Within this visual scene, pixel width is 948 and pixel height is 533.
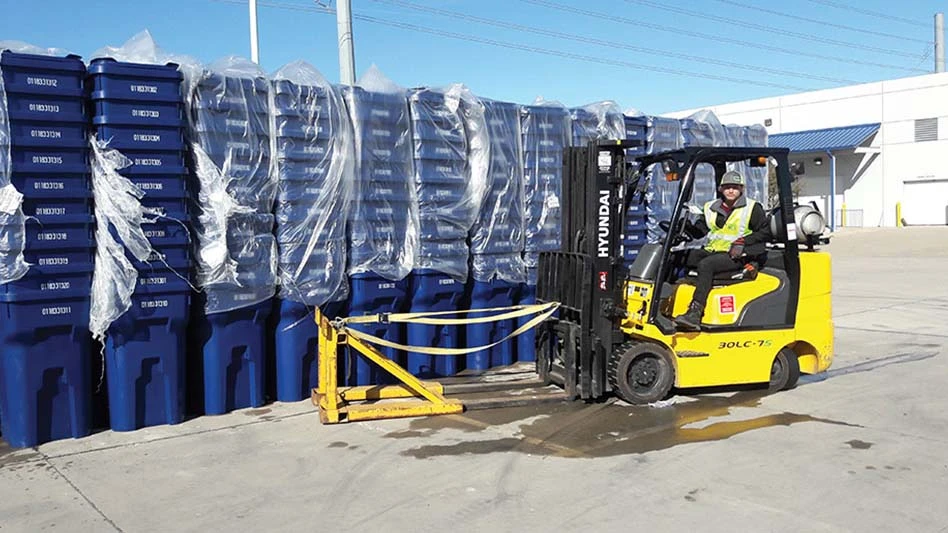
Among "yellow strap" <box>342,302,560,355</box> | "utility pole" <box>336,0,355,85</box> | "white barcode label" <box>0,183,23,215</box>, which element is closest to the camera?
"white barcode label" <box>0,183,23,215</box>

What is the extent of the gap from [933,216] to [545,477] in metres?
39.4

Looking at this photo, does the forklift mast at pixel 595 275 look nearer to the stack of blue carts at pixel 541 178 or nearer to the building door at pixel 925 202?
the stack of blue carts at pixel 541 178

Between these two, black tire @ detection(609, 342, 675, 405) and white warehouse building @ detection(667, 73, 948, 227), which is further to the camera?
white warehouse building @ detection(667, 73, 948, 227)

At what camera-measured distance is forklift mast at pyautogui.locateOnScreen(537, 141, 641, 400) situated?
24.0ft

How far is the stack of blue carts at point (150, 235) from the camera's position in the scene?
6.43 m

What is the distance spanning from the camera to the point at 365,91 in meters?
7.81

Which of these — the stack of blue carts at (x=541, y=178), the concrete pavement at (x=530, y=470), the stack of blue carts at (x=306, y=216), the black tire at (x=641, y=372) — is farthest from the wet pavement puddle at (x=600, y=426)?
the stack of blue carts at (x=541, y=178)

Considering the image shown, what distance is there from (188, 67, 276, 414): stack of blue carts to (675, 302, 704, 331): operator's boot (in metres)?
3.52

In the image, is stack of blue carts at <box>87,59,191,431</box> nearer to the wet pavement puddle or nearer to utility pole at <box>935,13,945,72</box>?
the wet pavement puddle

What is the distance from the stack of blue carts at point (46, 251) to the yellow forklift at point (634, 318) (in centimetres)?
188

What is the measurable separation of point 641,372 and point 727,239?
4.56 ft

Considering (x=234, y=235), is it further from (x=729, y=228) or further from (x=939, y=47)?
(x=939, y=47)

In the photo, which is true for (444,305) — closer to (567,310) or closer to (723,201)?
(567,310)

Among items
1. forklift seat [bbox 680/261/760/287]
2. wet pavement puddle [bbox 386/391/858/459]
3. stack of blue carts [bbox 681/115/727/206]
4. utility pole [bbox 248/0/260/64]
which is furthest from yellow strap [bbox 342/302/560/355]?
utility pole [bbox 248/0/260/64]
